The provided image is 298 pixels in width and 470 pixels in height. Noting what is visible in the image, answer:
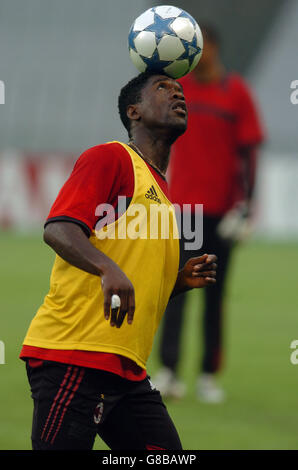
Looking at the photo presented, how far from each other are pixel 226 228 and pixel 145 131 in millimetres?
3333

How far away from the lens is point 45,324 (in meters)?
3.47

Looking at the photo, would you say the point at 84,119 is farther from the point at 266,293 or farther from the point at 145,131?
the point at 145,131

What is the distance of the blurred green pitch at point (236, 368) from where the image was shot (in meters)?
5.88

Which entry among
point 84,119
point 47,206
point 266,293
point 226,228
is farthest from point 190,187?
point 84,119

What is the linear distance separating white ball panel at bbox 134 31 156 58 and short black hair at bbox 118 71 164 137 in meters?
0.13

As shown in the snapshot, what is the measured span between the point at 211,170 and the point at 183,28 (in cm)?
300

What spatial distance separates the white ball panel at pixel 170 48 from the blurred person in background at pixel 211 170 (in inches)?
114

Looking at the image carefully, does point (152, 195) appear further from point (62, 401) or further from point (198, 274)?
point (62, 401)

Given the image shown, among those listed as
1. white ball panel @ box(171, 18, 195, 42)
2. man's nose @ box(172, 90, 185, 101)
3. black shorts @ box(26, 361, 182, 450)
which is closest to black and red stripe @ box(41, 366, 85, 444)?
black shorts @ box(26, 361, 182, 450)

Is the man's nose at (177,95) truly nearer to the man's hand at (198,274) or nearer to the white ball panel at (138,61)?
the white ball panel at (138,61)

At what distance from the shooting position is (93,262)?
10.2 feet

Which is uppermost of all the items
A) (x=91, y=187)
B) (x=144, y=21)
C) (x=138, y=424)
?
(x=144, y=21)

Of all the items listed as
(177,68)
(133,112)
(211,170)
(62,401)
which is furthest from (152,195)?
(211,170)

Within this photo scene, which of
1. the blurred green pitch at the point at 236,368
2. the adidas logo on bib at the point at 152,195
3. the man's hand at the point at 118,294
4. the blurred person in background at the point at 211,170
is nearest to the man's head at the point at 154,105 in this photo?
the adidas logo on bib at the point at 152,195
